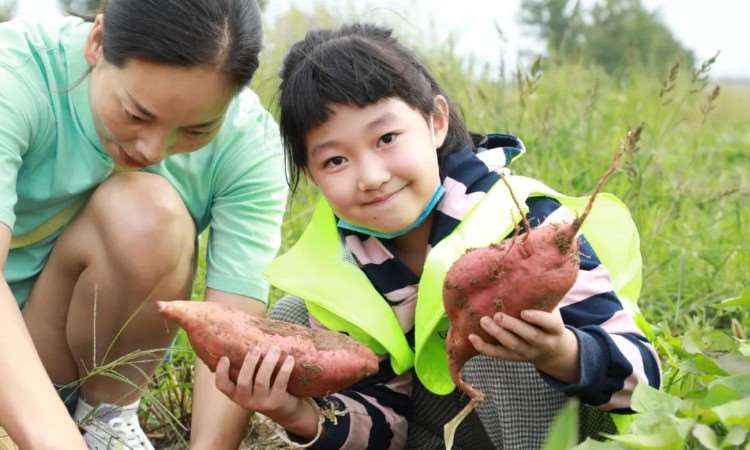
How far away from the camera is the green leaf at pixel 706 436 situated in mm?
1442

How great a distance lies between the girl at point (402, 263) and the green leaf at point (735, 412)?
31 centimetres

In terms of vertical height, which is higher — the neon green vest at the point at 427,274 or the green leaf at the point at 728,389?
the green leaf at the point at 728,389

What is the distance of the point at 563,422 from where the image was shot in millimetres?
990

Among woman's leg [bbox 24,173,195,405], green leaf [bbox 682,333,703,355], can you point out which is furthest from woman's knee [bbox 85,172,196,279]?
green leaf [bbox 682,333,703,355]

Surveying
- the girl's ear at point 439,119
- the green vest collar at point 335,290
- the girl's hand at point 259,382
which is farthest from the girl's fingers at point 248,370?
the girl's ear at point 439,119

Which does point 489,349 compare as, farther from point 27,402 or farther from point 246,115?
point 246,115

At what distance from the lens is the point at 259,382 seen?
183cm

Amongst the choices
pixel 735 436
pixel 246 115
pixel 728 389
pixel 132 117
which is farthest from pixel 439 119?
pixel 735 436

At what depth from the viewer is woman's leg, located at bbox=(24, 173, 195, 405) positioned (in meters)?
2.22

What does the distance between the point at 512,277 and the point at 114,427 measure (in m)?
1.06

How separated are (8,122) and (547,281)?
104 centimetres

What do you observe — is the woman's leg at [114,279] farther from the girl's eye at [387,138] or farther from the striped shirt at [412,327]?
the girl's eye at [387,138]

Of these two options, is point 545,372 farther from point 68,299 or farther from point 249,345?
point 68,299

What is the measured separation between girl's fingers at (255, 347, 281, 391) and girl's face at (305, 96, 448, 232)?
295 millimetres
